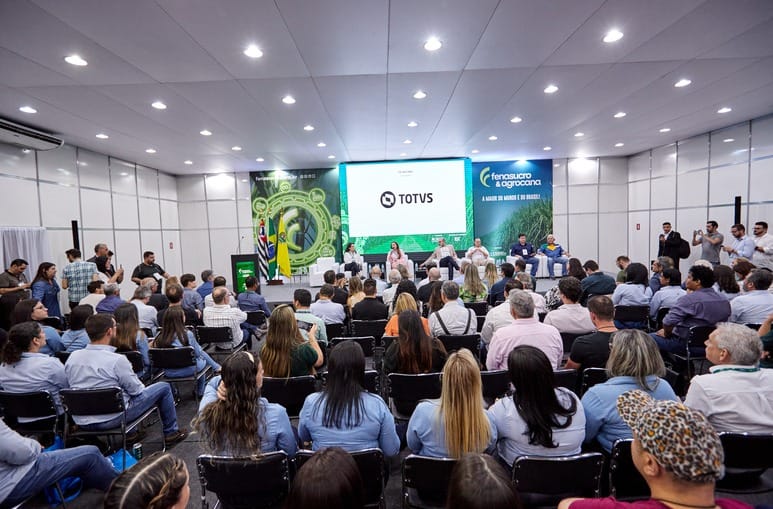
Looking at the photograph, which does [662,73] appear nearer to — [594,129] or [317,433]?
[594,129]

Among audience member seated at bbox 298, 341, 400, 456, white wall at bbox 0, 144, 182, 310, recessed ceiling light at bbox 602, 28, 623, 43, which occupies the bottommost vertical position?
audience member seated at bbox 298, 341, 400, 456

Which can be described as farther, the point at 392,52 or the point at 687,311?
the point at 392,52

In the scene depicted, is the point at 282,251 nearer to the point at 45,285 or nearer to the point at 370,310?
the point at 45,285

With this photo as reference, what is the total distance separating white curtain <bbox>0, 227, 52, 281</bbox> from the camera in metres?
6.89

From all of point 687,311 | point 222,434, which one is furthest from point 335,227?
point 222,434

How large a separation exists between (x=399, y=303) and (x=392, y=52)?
3.25m

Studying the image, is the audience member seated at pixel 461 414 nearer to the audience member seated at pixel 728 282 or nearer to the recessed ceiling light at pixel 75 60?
the audience member seated at pixel 728 282

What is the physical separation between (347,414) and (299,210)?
40.0ft

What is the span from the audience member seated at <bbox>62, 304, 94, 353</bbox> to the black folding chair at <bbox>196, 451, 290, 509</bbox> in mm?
2801

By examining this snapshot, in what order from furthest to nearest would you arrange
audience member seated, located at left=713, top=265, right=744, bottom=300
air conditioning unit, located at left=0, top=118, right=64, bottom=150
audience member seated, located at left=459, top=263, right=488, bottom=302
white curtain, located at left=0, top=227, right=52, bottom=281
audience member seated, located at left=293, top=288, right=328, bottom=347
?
white curtain, located at left=0, top=227, right=52, bottom=281 < air conditioning unit, located at left=0, top=118, right=64, bottom=150 < audience member seated, located at left=459, top=263, right=488, bottom=302 < audience member seated, located at left=713, top=265, right=744, bottom=300 < audience member seated, located at left=293, top=288, right=328, bottom=347

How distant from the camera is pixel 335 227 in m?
13.7

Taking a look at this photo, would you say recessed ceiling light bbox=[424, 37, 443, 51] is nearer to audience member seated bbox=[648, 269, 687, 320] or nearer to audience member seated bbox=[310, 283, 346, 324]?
audience member seated bbox=[310, 283, 346, 324]

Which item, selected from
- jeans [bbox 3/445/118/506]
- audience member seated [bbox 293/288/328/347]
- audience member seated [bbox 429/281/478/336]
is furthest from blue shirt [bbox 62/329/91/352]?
audience member seated [bbox 429/281/478/336]

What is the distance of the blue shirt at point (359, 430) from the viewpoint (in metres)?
2.03
